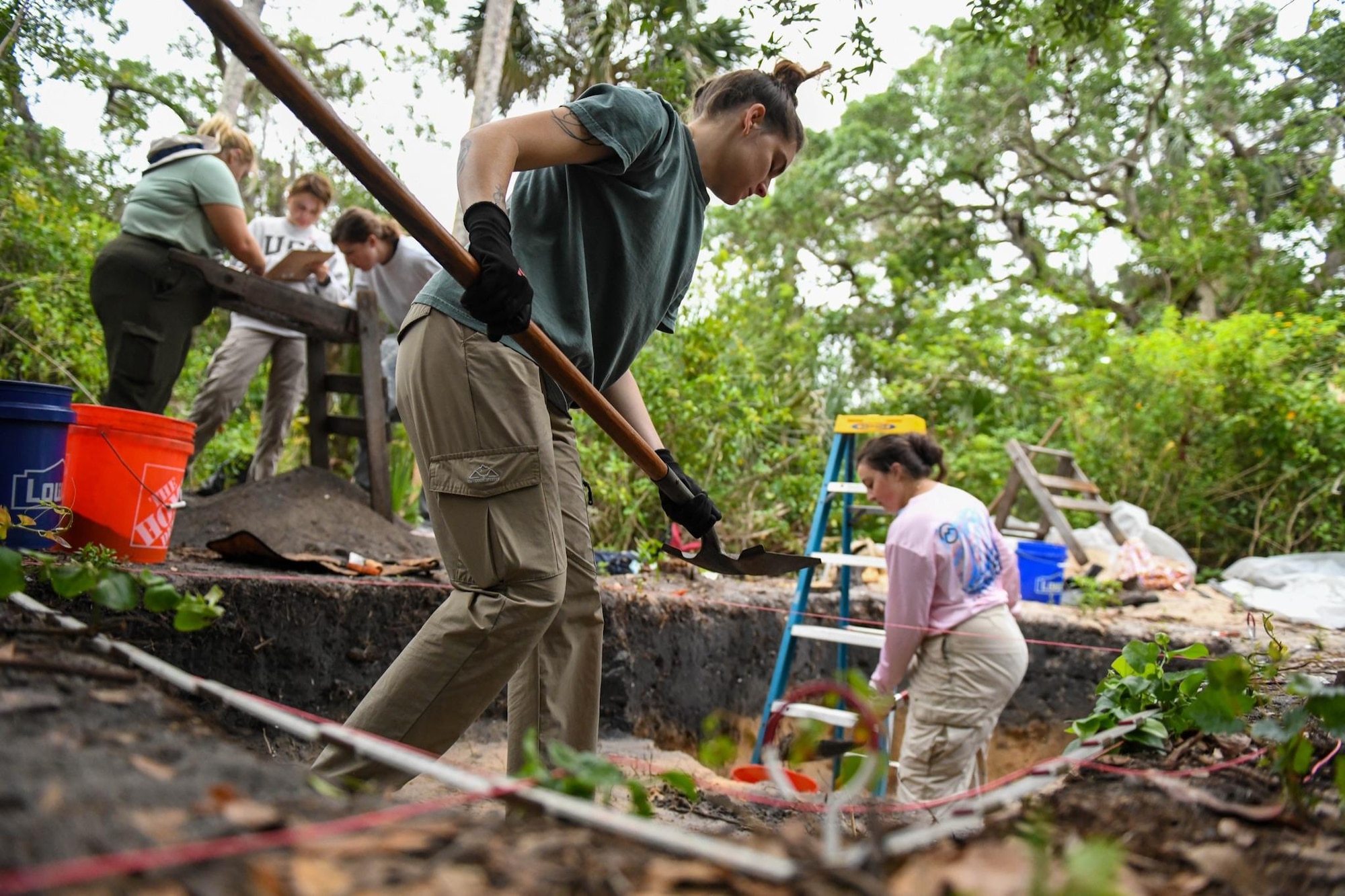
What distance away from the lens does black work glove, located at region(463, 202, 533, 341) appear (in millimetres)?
1836

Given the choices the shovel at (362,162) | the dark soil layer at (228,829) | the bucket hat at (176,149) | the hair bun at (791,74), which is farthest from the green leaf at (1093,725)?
the bucket hat at (176,149)

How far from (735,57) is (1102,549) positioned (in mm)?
7020

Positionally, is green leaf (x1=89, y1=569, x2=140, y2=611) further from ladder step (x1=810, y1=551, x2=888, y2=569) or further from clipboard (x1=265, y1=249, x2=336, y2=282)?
clipboard (x1=265, y1=249, x2=336, y2=282)

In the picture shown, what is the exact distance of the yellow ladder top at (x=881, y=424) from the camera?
4641 mm

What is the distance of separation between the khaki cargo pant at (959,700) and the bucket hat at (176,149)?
3700 mm

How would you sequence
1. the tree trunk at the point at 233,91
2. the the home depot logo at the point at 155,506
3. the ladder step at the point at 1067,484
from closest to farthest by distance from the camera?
1. the the home depot logo at the point at 155,506
2. the ladder step at the point at 1067,484
3. the tree trunk at the point at 233,91

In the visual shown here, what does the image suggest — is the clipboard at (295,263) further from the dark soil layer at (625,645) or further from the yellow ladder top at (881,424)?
the yellow ladder top at (881,424)

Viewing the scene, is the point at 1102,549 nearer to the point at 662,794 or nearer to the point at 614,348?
the point at 662,794

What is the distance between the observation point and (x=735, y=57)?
11.1 meters

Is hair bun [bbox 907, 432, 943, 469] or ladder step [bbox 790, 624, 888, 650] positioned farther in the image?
ladder step [bbox 790, 624, 888, 650]

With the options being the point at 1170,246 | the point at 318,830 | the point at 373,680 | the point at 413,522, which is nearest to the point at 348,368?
the point at 413,522

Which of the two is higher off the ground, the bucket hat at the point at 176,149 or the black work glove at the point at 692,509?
the bucket hat at the point at 176,149

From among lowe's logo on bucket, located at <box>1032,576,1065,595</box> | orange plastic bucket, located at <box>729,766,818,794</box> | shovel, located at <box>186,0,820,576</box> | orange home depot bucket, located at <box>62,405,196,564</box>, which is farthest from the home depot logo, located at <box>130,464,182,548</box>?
lowe's logo on bucket, located at <box>1032,576,1065,595</box>

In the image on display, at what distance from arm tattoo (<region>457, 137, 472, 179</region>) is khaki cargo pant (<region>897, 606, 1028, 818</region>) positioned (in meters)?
2.69
